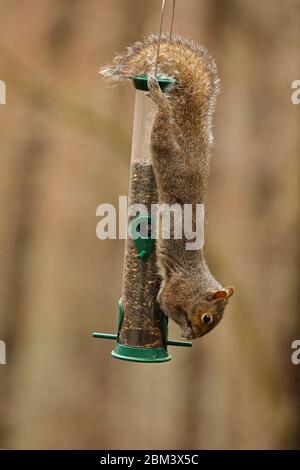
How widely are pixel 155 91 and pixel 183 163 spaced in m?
0.30

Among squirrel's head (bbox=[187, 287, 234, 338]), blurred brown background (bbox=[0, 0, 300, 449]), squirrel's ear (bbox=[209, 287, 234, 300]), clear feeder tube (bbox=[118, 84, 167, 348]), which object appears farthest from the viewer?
blurred brown background (bbox=[0, 0, 300, 449])

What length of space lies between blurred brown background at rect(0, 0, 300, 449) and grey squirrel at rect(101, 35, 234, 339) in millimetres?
2099

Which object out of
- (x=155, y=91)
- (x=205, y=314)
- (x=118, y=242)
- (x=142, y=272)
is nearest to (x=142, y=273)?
(x=142, y=272)

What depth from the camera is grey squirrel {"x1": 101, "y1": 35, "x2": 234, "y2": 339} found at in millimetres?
3676

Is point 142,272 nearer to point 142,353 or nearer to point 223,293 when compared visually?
point 142,353

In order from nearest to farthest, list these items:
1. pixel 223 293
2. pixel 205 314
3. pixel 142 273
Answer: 1. pixel 223 293
2. pixel 205 314
3. pixel 142 273

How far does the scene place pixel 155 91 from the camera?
3641mm

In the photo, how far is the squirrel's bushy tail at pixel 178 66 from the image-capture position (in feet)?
12.6

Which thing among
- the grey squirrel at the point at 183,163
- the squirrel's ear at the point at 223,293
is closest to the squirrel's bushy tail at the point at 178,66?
the grey squirrel at the point at 183,163

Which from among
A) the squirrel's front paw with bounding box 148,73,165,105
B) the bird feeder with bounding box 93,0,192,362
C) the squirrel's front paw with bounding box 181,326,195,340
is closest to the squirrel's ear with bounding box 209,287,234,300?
the squirrel's front paw with bounding box 181,326,195,340

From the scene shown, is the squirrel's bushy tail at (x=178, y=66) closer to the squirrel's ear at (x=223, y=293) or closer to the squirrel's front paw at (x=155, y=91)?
the squirrel's front paw at (x=155, y=91)

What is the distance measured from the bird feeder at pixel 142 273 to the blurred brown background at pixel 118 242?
6.21 feet

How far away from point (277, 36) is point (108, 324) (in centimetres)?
224

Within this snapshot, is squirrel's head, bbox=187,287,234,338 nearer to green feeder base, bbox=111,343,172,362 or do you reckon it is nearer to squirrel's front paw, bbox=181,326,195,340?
squirrel's front paw, bbox=181,326,195,340
